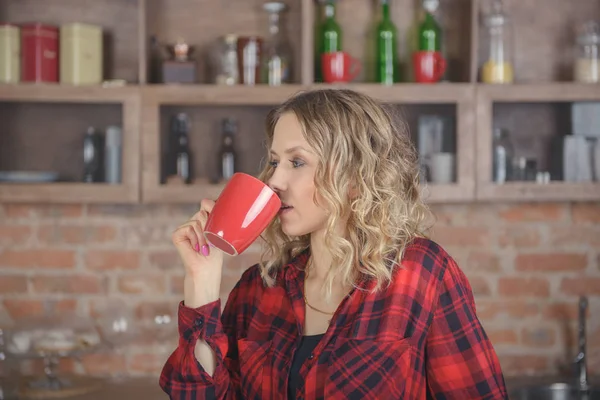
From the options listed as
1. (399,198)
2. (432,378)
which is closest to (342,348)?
(432,378)

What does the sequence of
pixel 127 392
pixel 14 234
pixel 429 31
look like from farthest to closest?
pixel 14 234
pixel 429 31
pixel 127 392

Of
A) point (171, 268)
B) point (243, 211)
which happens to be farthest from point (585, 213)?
point (243, 211)

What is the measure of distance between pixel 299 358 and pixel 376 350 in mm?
132

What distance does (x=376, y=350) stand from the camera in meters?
1.20

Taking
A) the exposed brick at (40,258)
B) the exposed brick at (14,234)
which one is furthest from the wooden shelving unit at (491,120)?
the exposed brick at (14,234)

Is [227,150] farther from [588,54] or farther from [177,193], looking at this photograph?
[588,54]

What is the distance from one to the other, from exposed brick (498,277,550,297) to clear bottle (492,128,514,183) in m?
0.35

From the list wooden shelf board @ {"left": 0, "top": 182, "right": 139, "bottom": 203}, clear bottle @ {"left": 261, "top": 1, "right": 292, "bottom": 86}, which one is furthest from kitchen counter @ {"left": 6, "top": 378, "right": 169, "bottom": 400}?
clear bottle @ {"left": 261, "top": 1, "right": 292, "bottom": 86}

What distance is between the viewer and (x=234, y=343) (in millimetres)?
1367

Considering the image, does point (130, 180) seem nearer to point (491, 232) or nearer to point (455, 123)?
point (455, 123)

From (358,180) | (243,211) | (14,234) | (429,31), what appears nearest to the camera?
(243,211)

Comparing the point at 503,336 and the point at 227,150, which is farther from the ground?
the point at 227,150

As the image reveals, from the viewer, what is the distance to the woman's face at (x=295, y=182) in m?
1.25

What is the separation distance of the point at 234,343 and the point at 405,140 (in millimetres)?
458
